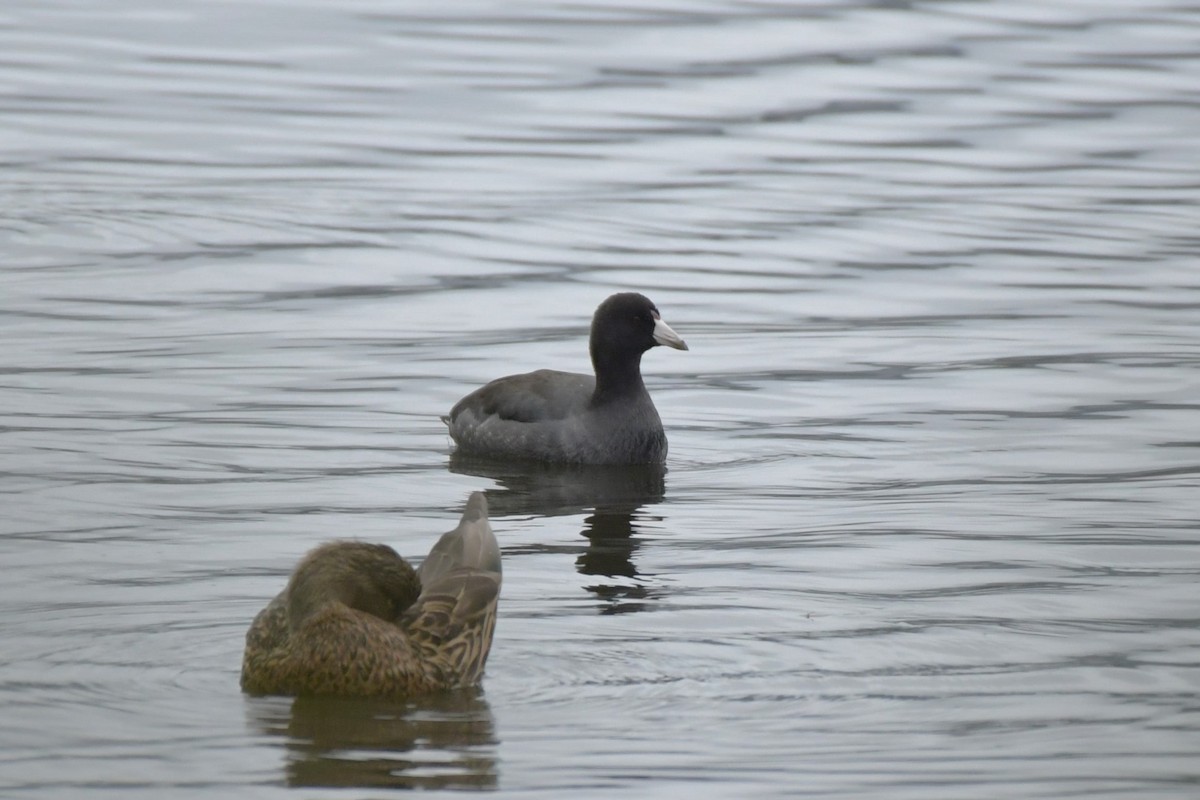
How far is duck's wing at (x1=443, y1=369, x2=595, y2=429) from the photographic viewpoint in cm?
1536

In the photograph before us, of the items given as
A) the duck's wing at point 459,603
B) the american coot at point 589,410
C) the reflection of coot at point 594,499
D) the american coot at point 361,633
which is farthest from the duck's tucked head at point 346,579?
the american coot at point 589,410

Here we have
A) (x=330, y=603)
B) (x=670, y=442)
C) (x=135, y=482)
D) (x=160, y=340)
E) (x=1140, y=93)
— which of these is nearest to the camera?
(x=330, y=603)

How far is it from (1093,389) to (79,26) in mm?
22948

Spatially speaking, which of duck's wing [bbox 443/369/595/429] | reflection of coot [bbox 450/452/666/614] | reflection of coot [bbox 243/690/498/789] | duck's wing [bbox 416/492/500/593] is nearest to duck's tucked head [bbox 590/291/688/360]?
duck's wing [bbox 443/369/595/429]

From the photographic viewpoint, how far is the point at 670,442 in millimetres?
15898

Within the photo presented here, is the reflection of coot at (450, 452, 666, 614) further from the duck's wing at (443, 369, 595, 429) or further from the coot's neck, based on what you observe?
the coot's neck

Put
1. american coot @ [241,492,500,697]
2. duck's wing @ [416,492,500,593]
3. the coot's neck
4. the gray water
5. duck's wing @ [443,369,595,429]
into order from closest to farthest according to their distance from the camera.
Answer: the gray water
american coot @ [241,492,500,697]
duck's wing @ [416,492,500,593]
duck's wing @ [443,369,595,429]
the coot's neck

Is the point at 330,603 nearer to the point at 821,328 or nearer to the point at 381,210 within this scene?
the point at 821,328

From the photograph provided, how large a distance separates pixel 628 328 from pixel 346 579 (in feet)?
20.9

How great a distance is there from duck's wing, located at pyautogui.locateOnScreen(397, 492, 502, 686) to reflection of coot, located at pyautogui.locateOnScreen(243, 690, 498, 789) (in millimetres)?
151

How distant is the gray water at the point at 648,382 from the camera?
9.27 metres

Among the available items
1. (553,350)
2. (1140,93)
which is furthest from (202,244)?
(1140,93)

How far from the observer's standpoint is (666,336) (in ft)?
51.6

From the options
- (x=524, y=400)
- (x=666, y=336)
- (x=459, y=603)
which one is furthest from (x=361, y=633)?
(x=666, y=336)
